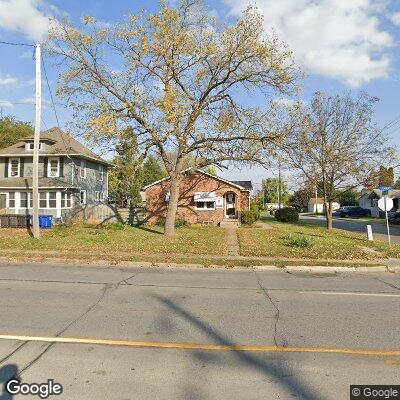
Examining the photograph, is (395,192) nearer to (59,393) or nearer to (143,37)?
(143,37)

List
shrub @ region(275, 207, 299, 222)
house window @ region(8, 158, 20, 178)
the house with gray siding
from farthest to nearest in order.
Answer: shrub @ region(275, 207, 299, 222) → house window @ region(8, 158, 20, 178) → the house with gray siding

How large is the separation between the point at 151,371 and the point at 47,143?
31150 mm

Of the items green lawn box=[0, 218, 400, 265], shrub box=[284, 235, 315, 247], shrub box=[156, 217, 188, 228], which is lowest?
green lawn box=[0, 218, 400, 265]

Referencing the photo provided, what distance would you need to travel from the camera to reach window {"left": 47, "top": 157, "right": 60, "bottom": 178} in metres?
31.4

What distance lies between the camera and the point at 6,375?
13.8 ft

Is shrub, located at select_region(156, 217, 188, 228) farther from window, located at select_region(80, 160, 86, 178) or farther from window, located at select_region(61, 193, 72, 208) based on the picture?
window, located at select_region(80, 160, 86, 178)

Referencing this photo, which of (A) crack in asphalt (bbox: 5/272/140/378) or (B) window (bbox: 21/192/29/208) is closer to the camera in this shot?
(A) crack in asphalt (bbox: 5/272/140/378)

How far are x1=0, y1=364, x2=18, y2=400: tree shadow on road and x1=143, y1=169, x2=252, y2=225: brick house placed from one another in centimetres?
2752

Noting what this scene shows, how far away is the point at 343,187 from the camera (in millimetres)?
30719

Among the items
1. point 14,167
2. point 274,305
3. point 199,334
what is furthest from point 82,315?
point 14,167

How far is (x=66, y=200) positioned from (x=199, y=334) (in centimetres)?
→ 2790

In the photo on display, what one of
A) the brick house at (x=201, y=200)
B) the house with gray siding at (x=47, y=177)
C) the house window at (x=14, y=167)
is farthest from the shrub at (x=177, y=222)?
the house window at (x=14, y=167)

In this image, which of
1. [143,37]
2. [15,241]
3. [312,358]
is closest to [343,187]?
[143,37]

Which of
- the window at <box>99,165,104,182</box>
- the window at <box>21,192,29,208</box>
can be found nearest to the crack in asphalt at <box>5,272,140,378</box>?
the window at <box>21,192,29,208</box>
